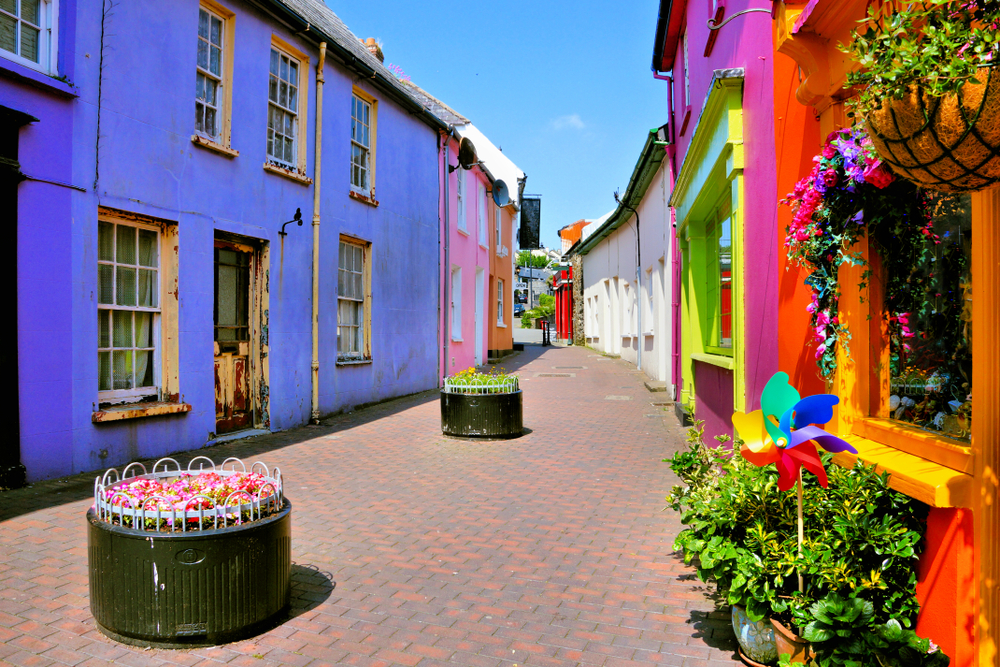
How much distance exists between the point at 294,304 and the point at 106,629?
6.93 m

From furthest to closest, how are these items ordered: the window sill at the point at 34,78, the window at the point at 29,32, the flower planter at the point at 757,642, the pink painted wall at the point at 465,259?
the pink painted wall at the point at 465,259, the window at the point at 29,32, the window sill at the point at 34,78, the flower planter at the point at 757,642

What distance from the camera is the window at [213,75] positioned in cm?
824

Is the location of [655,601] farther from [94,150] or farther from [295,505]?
[94,150]

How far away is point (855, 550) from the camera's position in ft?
9.09

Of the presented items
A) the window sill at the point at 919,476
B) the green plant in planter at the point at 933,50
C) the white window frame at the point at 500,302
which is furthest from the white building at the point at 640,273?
the green plant in planter at the point at 933,50

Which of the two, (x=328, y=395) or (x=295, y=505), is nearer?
(x=295, y=505)

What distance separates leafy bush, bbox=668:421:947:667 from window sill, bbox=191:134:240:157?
723cm

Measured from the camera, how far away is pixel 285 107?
9805 millimetres

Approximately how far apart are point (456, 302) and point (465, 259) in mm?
1323

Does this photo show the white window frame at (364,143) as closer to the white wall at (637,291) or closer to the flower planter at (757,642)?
the white wall at (637,291)

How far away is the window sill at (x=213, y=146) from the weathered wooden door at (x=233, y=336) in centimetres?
111

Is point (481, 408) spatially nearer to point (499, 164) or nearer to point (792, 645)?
point (792, 645)

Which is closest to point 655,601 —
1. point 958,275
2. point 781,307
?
point 781,307

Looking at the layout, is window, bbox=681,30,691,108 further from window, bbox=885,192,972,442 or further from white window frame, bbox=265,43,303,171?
window, bbox=885,192,972,442
